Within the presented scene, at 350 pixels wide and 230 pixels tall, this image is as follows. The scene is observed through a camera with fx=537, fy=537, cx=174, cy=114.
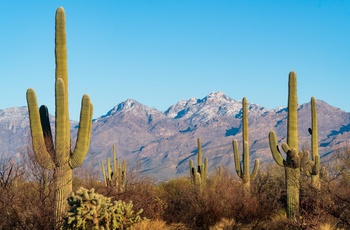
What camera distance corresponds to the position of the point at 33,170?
14680 millimetres

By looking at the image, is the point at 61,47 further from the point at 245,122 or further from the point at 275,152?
the point at 245,122

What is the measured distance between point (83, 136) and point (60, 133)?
0.68m

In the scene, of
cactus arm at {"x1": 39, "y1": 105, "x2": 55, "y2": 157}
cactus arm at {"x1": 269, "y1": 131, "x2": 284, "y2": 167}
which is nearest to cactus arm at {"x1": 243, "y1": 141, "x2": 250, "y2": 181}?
cactus arm at {"x1": 269, "y1": 131, "x2": 284, "y2": 167}

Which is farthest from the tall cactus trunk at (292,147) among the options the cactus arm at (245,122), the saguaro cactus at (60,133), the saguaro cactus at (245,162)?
the saguaro cactus at (60,133)

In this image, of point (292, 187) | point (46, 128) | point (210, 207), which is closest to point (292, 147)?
point (292, 187)

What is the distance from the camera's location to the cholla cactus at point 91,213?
13.1 metres

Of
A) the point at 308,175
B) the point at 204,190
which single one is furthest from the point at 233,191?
the point at 308,175

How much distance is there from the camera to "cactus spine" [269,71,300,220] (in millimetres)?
18672

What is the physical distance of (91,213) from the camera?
13.1m

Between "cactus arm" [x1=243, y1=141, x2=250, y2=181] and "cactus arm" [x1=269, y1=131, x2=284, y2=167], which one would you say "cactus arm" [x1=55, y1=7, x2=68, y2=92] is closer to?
"cactus arm" [x1=269, y1=131, x2=284, y2=167]

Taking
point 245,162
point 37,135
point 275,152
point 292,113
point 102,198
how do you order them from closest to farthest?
point 102,198 → point 37,135 → point 275,152 → point 292,113 → point 245,162

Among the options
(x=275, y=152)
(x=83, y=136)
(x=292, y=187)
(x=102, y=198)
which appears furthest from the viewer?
(x=275, y=152)

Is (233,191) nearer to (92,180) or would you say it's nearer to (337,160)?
(92,180)

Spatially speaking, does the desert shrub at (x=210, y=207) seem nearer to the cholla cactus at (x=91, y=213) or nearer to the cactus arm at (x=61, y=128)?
the cholla cactus at (x=91, y=213)
